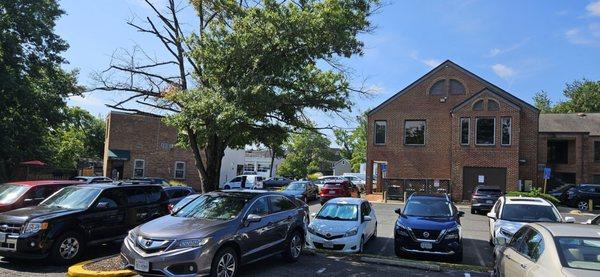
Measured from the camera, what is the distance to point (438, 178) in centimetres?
3662

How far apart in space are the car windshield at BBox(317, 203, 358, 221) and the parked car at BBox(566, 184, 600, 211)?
22.1 metres

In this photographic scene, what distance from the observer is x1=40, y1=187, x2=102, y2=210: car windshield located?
35.8 feet

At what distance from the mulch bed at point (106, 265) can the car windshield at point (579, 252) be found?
23.1ft

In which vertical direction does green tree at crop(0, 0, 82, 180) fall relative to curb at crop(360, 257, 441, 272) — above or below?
above

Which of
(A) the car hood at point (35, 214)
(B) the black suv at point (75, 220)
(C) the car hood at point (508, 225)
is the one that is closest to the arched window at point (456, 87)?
(C) the car hood at point (508, 225)

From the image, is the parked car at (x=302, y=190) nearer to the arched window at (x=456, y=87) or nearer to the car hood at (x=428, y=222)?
the arched window at (x=456, y=87)

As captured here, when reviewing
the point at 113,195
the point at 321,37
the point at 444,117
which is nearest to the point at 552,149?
the point at 444,117

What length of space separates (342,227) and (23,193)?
824cm

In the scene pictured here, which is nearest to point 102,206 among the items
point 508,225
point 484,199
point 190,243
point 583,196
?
point 190,243

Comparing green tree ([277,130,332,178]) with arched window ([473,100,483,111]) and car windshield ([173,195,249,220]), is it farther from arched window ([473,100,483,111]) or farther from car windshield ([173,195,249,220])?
car windshield ([173,195,249,220])

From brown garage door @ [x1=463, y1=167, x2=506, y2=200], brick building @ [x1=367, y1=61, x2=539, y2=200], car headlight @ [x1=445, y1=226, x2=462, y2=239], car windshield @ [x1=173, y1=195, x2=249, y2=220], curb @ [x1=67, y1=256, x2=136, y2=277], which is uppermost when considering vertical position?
brick building @ [x1=367, y1=61, x2=539, y2=200]

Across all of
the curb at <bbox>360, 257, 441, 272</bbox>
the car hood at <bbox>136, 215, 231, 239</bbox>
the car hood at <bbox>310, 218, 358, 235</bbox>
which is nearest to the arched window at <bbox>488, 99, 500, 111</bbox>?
the car hood at <bbox>310, 218, 358, 235</bbox>

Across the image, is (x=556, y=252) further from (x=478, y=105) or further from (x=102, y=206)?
(x=478, y=105)

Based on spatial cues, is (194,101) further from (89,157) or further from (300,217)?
(89,157)
